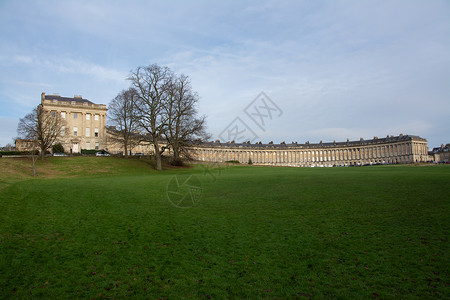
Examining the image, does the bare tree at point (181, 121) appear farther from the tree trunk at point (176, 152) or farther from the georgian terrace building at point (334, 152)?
the georgian terrace building at point (334, 152)

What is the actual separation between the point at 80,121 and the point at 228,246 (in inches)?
2760

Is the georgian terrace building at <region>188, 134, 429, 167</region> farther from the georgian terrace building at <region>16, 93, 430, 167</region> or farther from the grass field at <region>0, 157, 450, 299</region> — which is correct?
the grass field at <region>0, 157, 450, 299</region>

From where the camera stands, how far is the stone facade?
221 feet

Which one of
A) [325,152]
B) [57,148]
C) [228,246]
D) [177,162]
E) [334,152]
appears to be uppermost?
[325,152]

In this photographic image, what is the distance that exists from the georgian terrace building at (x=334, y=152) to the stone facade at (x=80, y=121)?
202ft

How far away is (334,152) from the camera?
529ft

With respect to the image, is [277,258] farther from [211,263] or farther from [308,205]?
[308,205]

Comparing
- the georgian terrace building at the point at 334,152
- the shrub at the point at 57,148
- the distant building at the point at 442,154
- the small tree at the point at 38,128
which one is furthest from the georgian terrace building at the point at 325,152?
the small tree at the point at 38,128

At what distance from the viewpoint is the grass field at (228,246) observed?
27.4 ft

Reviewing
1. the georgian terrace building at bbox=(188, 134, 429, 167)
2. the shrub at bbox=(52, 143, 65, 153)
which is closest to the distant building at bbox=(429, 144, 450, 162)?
the georgian terrace building at bbox=(188, 134, 429, 167)

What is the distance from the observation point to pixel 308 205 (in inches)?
659

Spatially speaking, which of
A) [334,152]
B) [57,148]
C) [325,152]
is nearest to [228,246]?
[57,148]

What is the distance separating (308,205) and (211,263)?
8.74 metres

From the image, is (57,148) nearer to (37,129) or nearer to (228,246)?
(37,129)
